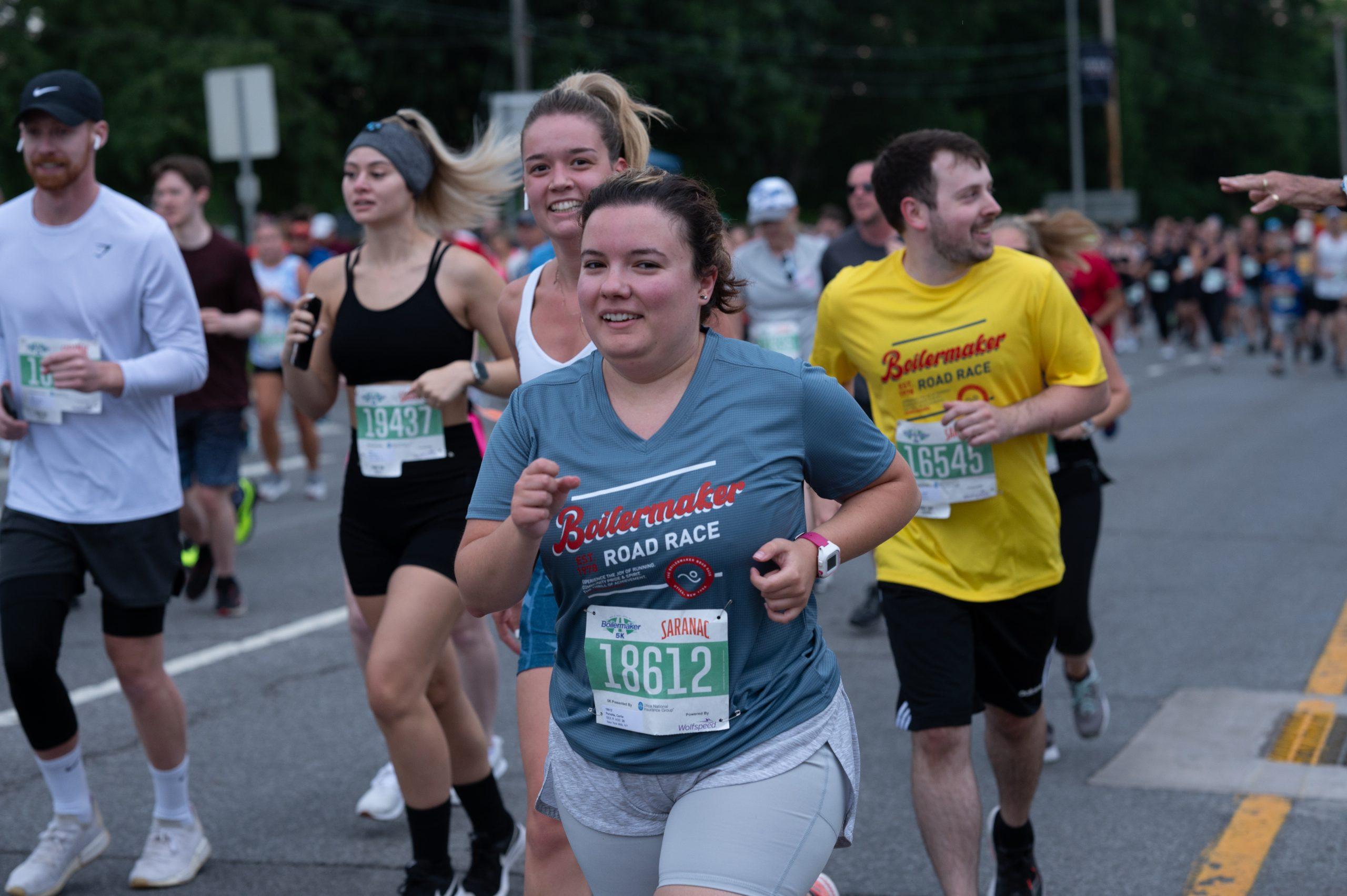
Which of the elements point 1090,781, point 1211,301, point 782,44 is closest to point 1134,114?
point 782,44

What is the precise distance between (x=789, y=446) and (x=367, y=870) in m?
2.46

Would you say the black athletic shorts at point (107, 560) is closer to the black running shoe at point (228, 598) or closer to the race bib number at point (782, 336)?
the black running shoe at point (228, 598)

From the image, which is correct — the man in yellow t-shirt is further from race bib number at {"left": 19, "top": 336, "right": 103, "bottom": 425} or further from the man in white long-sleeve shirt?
race bib number at {"left": 19, "top": 336, "right": 103, "bottom": 425}

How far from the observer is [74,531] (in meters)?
4.49

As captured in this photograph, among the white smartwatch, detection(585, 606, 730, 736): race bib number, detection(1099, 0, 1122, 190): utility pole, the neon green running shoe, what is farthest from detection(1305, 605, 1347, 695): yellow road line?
detection(1099, 0, 1122, 190): utility pole

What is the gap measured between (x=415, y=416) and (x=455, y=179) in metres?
0.77

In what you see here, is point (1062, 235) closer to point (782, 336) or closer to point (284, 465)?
point (782, 336)

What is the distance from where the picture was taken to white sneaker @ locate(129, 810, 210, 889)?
4.51 m

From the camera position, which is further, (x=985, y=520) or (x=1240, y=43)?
(x=1240, y=43)

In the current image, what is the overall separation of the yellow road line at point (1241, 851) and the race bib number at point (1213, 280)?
2183 cm

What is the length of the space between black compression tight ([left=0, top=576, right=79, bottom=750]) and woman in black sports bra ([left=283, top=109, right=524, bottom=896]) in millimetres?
790

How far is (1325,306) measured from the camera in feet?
69.8

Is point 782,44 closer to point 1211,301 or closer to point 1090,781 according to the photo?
point 1211,301

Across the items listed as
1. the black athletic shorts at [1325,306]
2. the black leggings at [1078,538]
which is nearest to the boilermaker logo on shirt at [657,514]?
the black leggings at [1078,538]
